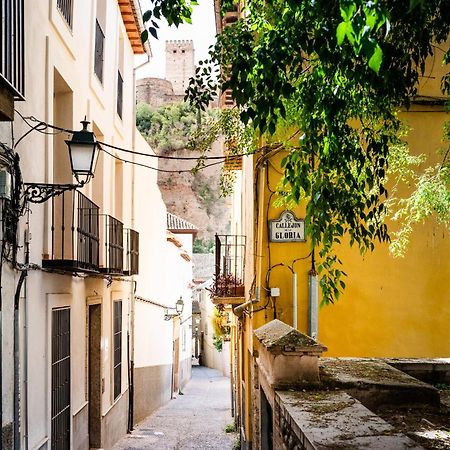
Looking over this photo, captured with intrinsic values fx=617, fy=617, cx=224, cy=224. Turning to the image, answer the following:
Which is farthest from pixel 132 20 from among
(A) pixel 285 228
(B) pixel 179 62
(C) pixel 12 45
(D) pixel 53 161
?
(B) pixel 179 62

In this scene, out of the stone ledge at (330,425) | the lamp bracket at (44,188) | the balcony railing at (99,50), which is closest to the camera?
the stone ledge at (330,425)

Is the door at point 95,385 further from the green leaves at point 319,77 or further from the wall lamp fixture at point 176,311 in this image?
the wall lamp fixture at point 176,311

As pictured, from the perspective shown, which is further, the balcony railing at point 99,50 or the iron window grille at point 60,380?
the balcony railing at point 99,50

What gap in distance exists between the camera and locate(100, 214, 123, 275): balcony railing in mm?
11477

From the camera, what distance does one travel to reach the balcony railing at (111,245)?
1148 cm

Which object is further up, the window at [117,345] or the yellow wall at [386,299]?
the yellow wall at [386,299]

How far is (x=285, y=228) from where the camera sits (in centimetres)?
938

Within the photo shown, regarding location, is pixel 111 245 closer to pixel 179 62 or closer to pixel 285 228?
pixel 285 228

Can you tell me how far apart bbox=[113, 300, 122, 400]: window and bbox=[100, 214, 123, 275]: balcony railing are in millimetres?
1546

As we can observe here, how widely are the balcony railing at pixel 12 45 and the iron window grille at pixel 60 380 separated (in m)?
3.87

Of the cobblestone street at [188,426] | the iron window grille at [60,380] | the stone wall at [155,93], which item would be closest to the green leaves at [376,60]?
the iron window grille at [60,380]

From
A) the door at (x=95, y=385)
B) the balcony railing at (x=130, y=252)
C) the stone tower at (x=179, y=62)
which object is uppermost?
the stone tower at (x=179, y=62)

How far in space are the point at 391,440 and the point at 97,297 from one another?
8441 mm

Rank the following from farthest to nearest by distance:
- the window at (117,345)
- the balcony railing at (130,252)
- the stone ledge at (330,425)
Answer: the balcony railing at (130,252)
the window at (117,345)
the stone ledge at (330,425)
